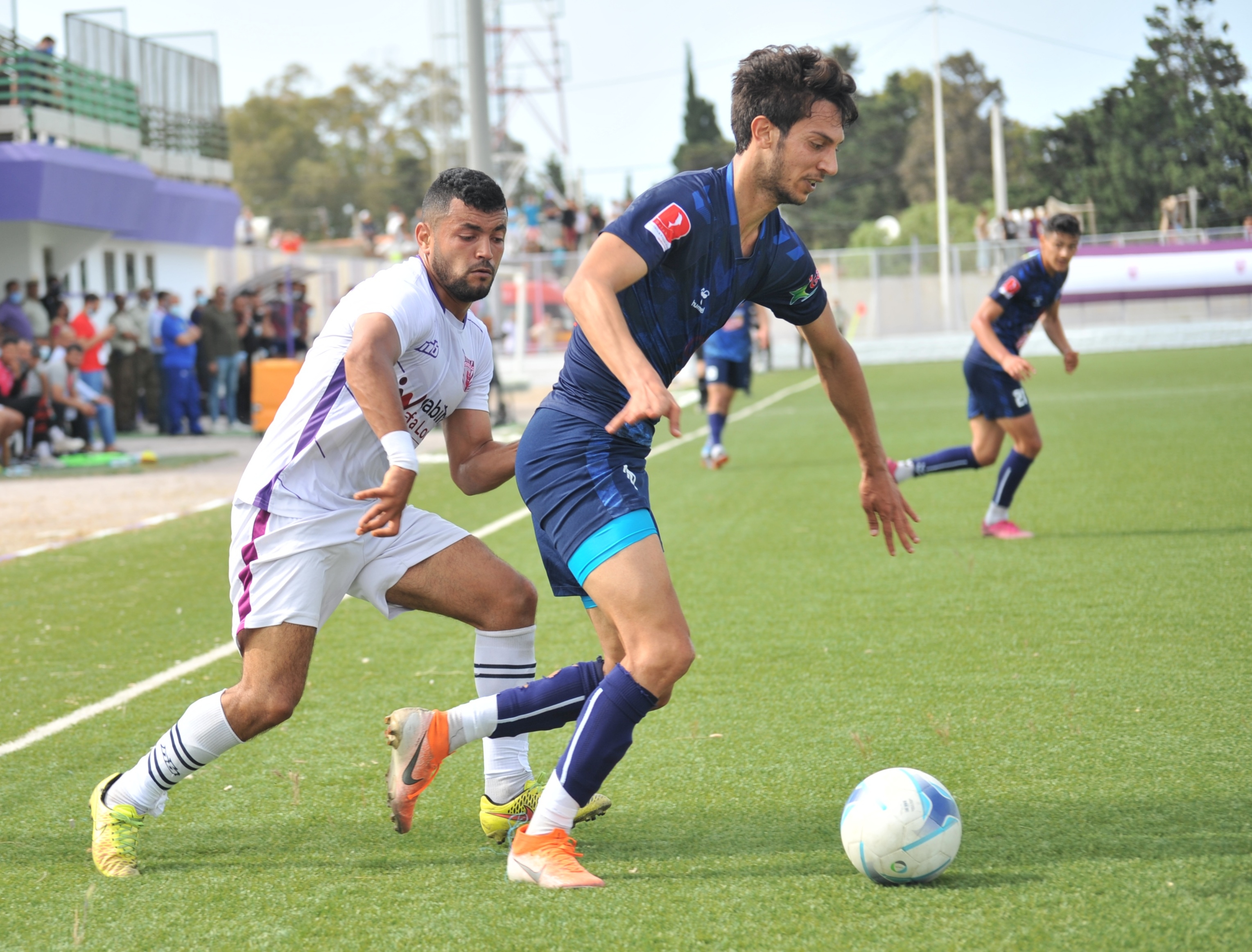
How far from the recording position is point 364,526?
11.7 ft

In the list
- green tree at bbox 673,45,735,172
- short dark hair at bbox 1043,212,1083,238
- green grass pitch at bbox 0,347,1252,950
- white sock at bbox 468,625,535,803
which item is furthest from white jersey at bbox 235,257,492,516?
green tree at bbox 673,45,735,172

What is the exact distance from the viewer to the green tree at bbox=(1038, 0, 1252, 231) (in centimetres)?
3800

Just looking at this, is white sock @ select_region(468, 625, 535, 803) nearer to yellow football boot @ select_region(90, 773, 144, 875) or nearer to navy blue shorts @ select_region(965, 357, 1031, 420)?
yellow football boot @ select_region(90, 773, 144, 875)

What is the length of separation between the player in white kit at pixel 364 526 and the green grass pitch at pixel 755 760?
1.03 feet

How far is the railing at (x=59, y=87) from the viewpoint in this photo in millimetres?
22375

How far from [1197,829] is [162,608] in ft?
19.8

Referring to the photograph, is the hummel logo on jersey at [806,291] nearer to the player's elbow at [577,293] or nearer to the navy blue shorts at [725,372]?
the player's elbow at [577,293]

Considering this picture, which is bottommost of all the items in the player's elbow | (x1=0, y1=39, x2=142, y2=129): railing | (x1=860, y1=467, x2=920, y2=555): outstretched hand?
(x1=860, y1=467, x2=920, y2=555): outstretched hand

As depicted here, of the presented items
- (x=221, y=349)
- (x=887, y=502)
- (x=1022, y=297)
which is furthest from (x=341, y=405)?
(x=221, y=349)

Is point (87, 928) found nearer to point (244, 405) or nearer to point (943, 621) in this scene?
point (943, 621)

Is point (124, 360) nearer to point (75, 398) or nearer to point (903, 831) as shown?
point (75, 398)

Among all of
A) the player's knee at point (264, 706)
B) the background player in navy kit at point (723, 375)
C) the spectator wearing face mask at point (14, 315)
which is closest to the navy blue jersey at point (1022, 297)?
the background player in navy kit at point (723, 375)

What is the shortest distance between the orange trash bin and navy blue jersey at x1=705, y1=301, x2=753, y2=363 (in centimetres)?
764

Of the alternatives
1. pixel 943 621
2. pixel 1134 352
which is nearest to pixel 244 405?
pixel 943 621
